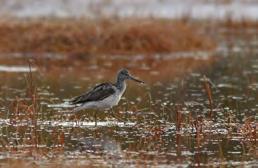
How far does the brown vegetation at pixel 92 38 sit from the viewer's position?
20.9 metres

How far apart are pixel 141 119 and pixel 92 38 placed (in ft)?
27.5

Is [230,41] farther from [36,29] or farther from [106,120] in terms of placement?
[106,120]

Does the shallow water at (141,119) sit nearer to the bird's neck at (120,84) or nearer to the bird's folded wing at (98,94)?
the bird's folded wing at (98,94)

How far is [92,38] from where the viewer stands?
21.0 m

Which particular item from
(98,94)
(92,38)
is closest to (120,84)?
(98,94)

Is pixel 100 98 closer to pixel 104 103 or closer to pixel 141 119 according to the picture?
pixel 104 103

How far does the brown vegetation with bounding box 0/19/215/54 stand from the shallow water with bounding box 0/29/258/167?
65.7 inches

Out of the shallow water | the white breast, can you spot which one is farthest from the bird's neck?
the shallow water

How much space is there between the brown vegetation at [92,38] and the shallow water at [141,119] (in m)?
1.67

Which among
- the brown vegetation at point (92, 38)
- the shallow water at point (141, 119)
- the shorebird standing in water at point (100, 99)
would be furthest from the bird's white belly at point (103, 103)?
the brown vegetation at point (92, 38)

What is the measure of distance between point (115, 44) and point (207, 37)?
128 inches

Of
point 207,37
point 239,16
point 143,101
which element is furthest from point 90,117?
point 239,16

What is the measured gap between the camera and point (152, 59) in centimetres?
2041

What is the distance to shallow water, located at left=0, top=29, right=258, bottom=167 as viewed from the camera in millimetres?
10477
